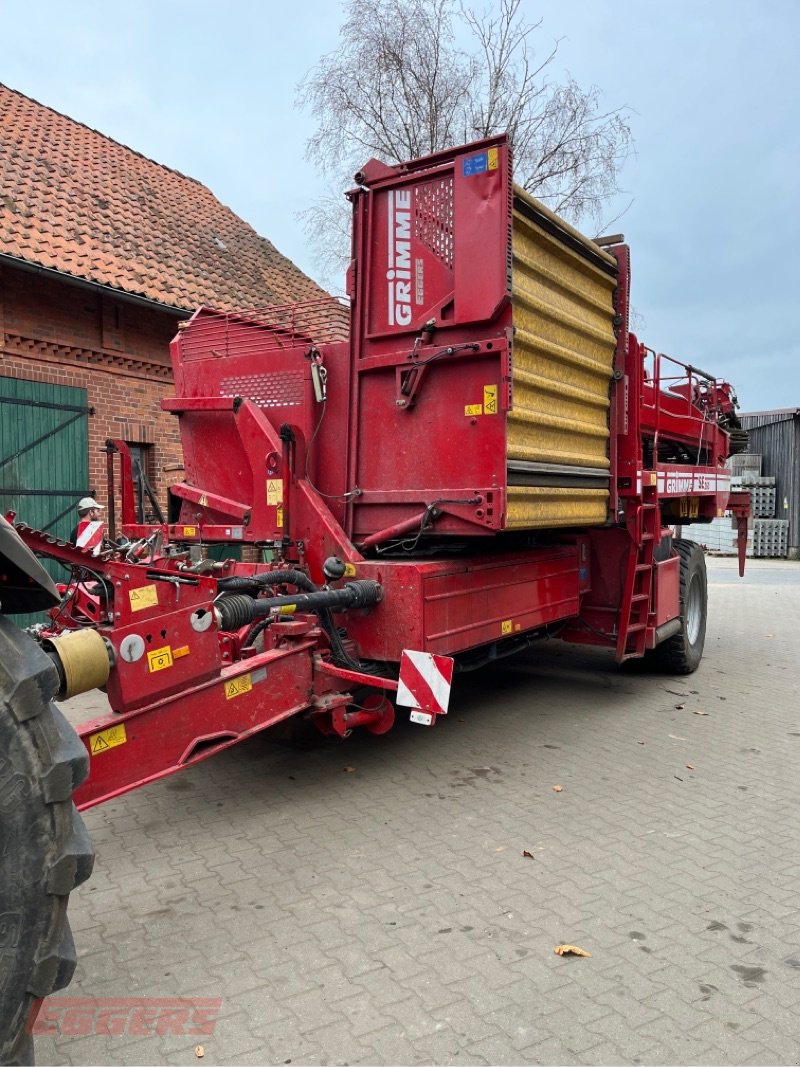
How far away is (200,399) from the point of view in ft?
17.2

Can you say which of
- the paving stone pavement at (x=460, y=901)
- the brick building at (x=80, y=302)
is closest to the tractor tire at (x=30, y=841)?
the paving stone pavement at (x=460, y=901)

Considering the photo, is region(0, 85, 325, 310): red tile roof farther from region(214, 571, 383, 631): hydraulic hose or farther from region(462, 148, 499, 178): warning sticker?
region(214, 571, 383, 631): hydraulic hose

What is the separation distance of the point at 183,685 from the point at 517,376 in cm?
235

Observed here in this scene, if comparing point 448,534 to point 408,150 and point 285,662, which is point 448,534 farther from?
point 408,150

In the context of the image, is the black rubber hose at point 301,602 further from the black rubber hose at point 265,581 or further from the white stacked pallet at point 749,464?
the white stacked pallet at point 749,464

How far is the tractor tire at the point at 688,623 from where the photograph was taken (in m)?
7.08

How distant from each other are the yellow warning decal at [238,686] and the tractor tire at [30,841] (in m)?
1.77

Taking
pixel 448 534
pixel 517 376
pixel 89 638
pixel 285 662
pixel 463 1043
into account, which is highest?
pixel 517 376

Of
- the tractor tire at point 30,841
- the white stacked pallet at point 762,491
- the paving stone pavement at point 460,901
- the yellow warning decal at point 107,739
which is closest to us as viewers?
the tractor tire at point 30,841

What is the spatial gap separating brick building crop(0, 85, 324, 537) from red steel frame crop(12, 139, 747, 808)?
9.83 ft

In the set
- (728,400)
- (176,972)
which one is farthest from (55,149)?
(176,972)

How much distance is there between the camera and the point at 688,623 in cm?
719

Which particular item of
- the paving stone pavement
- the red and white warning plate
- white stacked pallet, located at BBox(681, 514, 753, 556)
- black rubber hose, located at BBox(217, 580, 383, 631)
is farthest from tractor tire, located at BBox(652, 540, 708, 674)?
white stacked pallet, located at BBox(681, 514, 753, 556)

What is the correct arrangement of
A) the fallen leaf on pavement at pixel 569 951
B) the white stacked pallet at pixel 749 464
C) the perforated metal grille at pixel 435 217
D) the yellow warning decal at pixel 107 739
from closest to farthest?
1. the fallen leaf on pavement at pixel 569 951
2. the yellow warning decal at pixel 107 739
3. the perforated metal grille at pixel 435 217
4. the white stacked pallet at pixel 749 464
